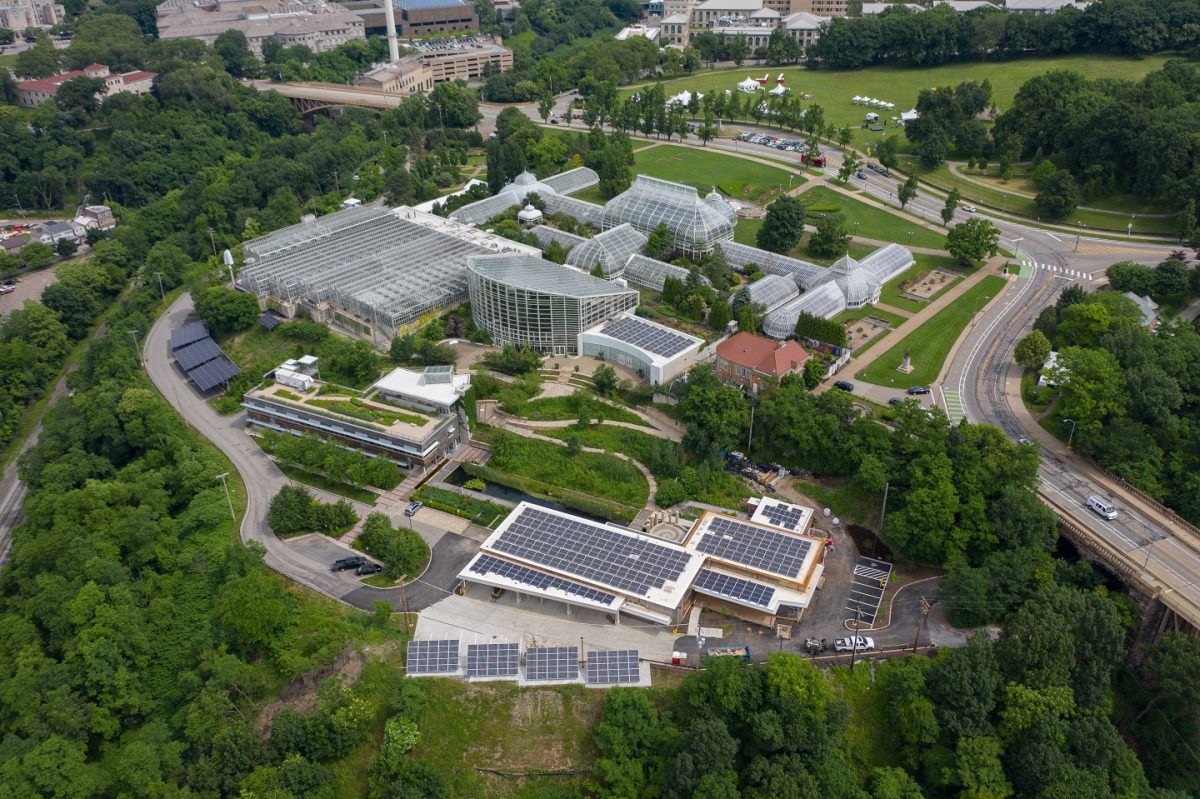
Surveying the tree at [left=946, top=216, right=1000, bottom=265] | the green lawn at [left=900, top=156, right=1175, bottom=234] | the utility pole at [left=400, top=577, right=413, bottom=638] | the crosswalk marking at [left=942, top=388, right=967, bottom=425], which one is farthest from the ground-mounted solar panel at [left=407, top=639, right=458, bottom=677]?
the green lawn at [left=900, top=156, right=1175, bottom=234]

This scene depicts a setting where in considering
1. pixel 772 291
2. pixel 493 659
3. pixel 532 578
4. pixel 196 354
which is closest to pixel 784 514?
pixel 532 578

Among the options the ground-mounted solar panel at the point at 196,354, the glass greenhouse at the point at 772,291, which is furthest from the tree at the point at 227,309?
the glass greenhouse at the point at 772,291

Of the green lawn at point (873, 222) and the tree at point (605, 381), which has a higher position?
the green lawn at point (873, 222)

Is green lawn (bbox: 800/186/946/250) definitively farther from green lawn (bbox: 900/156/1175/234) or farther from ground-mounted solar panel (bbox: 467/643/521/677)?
ground-mounted solar panel (bbox: 467/643/521/677)

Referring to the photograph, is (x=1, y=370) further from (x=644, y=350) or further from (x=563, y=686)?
(x=563, y=686)

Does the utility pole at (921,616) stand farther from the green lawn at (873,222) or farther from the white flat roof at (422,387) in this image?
the green lawn at (873,222)

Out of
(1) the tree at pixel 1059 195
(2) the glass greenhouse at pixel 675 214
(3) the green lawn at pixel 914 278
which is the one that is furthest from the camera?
(1) the tree at pixel 1059 195

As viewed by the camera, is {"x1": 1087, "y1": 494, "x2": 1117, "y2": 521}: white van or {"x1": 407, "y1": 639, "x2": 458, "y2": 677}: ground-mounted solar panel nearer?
{"x1": 407, "y1": 639, "x2": 458, "y2": 677}: ground-mounted solar panel
